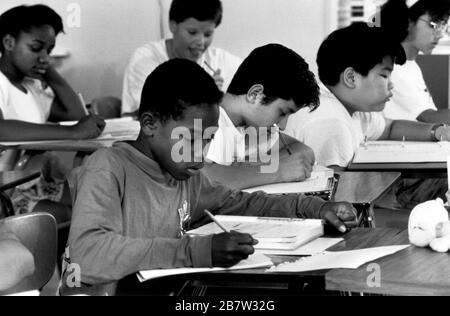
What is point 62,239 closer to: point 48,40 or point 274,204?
point 48,40

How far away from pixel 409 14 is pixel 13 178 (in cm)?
188

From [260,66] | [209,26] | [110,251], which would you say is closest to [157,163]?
[110,251]

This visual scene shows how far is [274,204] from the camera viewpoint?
1822 millimetres

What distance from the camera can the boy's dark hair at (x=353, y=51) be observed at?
2709 mm

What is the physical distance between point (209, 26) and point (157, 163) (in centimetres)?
222

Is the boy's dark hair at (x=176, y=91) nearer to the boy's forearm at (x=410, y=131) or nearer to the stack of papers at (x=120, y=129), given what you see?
the stack of papers at (x=120, y=129)

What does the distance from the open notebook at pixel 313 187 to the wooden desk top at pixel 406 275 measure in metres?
0.55

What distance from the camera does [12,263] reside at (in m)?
1.31

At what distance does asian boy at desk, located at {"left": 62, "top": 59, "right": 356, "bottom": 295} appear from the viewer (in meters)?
1.39

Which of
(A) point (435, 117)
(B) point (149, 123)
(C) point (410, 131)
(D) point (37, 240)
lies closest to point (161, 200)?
(B) point (149, 123)

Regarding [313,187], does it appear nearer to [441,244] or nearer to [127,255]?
[441,244]

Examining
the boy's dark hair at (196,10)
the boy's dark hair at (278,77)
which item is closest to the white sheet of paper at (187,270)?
the boy's dark hair at (278,77)

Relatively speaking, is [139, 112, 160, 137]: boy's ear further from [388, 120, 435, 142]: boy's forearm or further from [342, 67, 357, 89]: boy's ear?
[388, 120, 435, 142]: boy's forearm

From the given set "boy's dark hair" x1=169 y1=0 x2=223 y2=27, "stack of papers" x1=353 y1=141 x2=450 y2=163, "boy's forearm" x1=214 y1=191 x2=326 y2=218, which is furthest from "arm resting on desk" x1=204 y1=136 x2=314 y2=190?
"boy's dark hair" x1=169 y1=0 x2=223 y2=27
